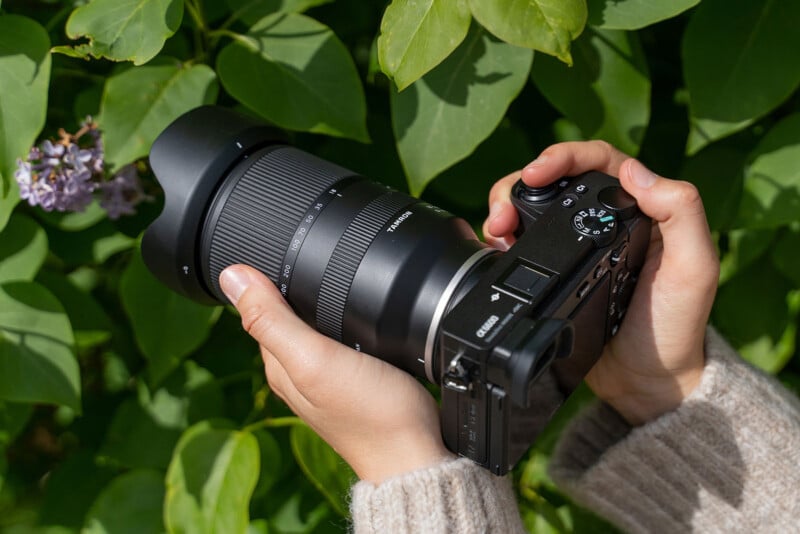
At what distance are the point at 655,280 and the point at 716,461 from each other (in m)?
0.21

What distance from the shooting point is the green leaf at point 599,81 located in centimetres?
109

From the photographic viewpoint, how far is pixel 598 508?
1165 mm

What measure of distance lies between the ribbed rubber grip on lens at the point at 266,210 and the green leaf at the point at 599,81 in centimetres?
25

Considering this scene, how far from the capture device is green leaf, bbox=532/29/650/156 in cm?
109

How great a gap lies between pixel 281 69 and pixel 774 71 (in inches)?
21.2

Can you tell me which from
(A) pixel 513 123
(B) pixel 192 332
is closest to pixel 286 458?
(B) pixel 192 332

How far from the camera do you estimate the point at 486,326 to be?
0.83 metres

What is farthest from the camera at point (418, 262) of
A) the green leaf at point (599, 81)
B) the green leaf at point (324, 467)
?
the green leaf at point (324, 467)

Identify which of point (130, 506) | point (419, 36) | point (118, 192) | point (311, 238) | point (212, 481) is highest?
point (419, 36)

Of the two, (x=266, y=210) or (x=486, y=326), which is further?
(x=266, y=210)

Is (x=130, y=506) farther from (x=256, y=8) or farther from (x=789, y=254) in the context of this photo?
(x=789, y=254)

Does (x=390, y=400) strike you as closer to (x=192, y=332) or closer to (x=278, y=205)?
(x=278, y=205)

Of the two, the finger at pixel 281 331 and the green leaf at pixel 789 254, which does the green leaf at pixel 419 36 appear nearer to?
the finger at pixel 281 331

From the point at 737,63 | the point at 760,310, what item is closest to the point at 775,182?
the point at 737,63
